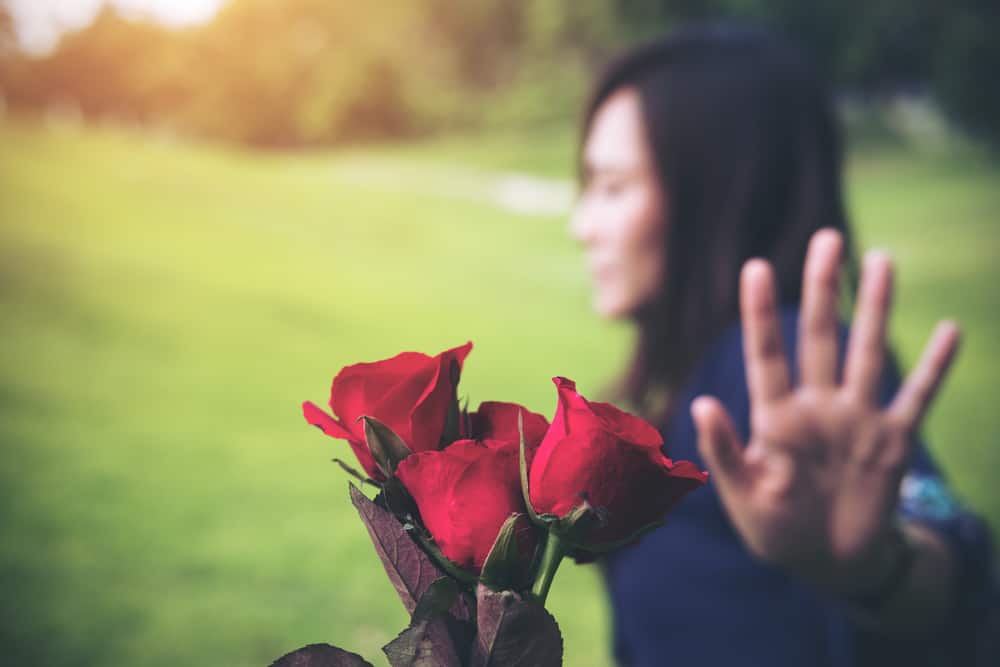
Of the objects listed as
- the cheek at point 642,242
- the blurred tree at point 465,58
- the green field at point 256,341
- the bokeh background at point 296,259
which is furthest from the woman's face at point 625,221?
the blurred tree at point 465,58

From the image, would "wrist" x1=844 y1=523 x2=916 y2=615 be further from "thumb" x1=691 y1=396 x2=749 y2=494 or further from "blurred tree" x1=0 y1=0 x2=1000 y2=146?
"blurred tree" x1=0 y1=0 x2=1000 y2=146

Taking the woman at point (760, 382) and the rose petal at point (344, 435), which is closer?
the rose petal at point (344, 435)

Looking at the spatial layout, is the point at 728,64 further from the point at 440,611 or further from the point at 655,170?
the point at 440,611

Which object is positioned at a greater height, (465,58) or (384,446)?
(465,58)

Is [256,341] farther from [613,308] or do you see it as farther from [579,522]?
[579,522]

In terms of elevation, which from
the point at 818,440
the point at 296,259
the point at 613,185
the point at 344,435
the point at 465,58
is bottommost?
the point at 818,440

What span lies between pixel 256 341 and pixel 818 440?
2.43m

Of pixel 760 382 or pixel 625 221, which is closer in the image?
pixel 760 382

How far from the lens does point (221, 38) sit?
2.91 m

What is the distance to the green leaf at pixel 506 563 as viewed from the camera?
21cm

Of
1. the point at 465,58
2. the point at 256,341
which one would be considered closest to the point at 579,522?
the point at 256,341

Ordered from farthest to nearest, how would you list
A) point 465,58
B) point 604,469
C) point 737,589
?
point 465,58
point 737,589
point 604,469

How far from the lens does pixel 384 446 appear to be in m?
0.22

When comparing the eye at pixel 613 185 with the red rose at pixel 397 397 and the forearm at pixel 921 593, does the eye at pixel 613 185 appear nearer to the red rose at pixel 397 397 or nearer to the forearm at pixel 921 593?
the forearm at pixel 921 593
